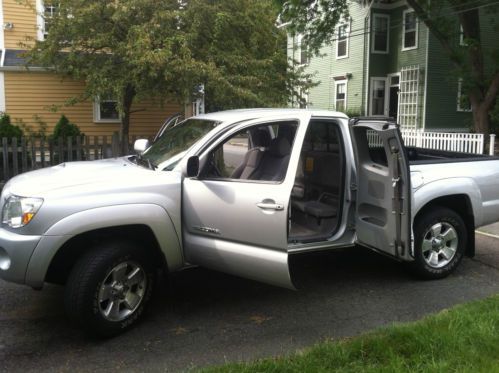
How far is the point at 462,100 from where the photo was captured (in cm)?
2097

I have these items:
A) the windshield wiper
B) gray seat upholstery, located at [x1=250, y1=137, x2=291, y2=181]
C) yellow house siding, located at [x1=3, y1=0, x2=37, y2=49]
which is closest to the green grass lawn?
gray seat upholstery, located at [x1=250, y1=137, x2=291, y2=181]

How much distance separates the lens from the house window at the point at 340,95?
26841 millimetres

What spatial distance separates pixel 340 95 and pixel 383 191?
912 inches

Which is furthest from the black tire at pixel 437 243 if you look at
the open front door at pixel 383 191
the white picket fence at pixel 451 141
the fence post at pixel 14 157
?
the white picket fence at pixel 451 141

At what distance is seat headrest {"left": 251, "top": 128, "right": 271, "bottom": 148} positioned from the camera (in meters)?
5.26

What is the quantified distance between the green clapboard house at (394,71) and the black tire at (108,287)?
18.6m

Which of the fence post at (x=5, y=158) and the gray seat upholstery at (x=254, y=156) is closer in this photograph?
the gray seat upholstery at (x=254, y=156)

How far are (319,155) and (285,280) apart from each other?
5.72 feet

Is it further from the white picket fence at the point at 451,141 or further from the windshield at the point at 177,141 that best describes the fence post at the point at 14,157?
the white picket fence at the point at 451,141

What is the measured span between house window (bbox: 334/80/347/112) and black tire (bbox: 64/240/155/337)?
2334cm

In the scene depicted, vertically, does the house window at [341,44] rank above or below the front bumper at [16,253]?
above

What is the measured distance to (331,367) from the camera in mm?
3443

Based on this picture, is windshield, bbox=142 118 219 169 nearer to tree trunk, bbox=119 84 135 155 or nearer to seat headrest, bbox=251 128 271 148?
seat headrest, bbox=251 128 271 148

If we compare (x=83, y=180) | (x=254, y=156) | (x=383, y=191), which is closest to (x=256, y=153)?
(x=254, y=156)
